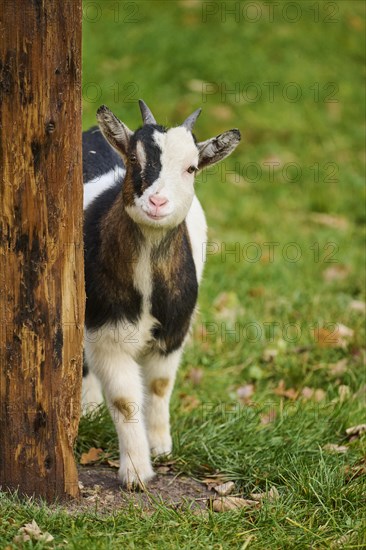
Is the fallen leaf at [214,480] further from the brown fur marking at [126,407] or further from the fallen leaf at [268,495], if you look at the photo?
the brown fur marking at [126,407]

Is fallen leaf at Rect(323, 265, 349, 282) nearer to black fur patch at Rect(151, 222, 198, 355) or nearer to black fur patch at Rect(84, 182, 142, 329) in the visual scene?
black fur patch at Rect(151, 222, 198, 355)

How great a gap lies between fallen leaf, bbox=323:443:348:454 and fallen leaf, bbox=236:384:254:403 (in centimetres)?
85

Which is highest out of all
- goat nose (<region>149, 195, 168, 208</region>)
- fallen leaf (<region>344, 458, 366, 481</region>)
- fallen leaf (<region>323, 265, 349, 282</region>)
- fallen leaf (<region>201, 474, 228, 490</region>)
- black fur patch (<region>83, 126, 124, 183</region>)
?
goat nose (<region>149, 195, 168, 208</region>)

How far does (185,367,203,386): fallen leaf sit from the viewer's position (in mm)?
5441

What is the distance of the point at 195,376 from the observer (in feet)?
18.0

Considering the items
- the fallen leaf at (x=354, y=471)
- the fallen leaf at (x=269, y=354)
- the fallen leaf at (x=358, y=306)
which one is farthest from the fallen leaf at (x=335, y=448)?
the fallen leaf at (x=358, y=306)

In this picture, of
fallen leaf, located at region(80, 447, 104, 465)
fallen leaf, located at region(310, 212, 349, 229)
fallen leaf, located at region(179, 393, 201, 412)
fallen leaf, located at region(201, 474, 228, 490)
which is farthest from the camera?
fallen leaf, located at region(310, 212, 349, 229)

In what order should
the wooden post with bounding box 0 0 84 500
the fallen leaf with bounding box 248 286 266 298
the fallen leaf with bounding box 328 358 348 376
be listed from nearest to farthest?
the wooden post with bounding box 0 0 84 500, the fallen leaf with bounding box 328 358 348 376, the fallen leaf with bounding box 248 286 266 298

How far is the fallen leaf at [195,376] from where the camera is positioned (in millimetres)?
5441

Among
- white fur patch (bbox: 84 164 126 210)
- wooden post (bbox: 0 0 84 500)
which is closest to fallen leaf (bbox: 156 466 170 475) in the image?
wooden post (bbox: 0 0 84 500)

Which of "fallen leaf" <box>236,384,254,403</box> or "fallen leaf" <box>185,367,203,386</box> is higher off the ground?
"fallen leaf" <box>185,367,203,386</box>

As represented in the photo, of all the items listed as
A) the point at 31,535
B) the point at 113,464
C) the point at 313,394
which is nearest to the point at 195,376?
the point at 313,394

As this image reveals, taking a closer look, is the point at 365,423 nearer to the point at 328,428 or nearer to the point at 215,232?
the point at 328,428

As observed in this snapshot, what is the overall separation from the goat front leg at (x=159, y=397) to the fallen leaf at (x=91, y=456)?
0.26m
